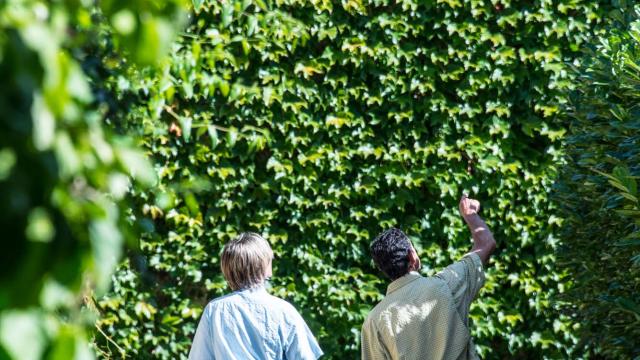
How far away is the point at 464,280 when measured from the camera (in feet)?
14.4

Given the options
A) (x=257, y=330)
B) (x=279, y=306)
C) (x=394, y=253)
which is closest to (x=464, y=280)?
(x=394, y=253)

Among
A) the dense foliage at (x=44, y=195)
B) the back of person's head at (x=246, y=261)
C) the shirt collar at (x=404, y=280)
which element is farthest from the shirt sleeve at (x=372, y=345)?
the dense foliage at (x=44, y=195)

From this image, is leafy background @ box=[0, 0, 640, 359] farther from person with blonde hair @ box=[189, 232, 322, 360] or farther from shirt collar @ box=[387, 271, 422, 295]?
shirt collar @ box=[387, 271, 422, 295]

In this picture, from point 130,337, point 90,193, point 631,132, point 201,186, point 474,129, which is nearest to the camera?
point 90,193

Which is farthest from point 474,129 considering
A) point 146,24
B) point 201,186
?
point 146,24

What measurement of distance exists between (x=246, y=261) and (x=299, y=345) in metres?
0.45

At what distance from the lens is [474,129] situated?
646cm

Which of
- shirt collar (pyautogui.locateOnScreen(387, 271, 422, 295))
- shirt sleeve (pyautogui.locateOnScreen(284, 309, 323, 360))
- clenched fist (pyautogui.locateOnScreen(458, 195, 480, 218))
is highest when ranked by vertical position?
clenched fist (pyautogui.locateOnScreen(458, 195, 480, 218))

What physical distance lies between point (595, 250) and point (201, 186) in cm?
313

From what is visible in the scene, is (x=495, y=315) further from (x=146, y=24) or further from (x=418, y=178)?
(x=146, y=24)

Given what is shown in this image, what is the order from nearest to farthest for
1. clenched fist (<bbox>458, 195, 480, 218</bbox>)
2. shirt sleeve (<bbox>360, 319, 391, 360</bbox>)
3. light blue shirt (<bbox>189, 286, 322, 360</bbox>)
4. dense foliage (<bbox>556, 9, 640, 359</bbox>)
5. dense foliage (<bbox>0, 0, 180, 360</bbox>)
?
dense foliage (<bbox>0, 0, 180, 360</bbox>) < dense foliage (<bbox>556, 9, 640, 359</bbox>) < light blue shirt (<bbox>189, 286, 322, 360</bbox>) < shirt sleeve (<bbox>360, 319, 391, 360</bbox>) < clenched fist (<bbox>458, 195, 480, 218</bbox>)

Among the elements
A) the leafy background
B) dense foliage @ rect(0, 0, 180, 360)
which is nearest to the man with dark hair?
the leafy background

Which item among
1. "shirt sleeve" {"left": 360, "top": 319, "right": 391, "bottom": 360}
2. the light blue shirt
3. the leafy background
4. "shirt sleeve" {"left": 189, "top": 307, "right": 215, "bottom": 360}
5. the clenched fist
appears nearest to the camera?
the light blue shirt

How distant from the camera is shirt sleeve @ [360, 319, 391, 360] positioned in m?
4.47
